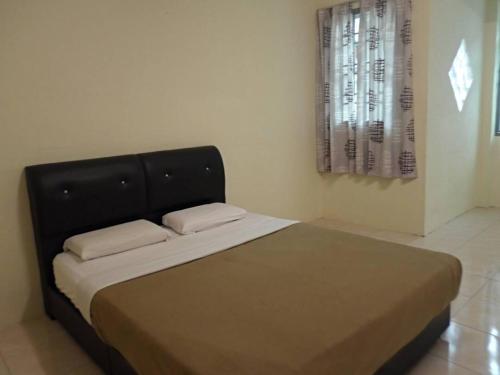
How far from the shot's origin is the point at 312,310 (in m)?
1.70

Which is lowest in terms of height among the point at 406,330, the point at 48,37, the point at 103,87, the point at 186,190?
the point at 406,330

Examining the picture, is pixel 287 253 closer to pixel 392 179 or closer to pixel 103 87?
pixel 103 87

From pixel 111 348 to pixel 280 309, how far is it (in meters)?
0.81

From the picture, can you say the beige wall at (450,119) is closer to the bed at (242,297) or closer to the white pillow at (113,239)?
the bed at (242,297)

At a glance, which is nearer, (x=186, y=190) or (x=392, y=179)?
(x=186, y=190)

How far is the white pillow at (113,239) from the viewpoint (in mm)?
2359

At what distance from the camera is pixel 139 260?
2311 mm

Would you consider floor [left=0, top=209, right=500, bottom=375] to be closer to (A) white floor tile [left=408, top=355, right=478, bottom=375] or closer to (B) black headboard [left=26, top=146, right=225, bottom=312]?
(A) white floor tile [left=408, top=355, right=478, bottom=375]

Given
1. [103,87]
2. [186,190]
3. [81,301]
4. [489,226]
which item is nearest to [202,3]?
[103,87]

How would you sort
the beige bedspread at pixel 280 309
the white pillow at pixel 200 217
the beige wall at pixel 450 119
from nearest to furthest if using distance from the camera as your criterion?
the beige bedspread at pixel 280 309 < the white pillow at pixel 200 217 < the beige wall at pixel 450 119

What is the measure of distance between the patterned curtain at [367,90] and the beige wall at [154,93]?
19cm

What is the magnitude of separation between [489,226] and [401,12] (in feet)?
7.32

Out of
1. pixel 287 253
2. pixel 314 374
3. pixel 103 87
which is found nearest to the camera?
pixel 314 374

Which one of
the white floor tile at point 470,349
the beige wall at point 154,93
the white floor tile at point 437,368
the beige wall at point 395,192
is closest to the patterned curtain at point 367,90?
the beige wall at point 395,192
